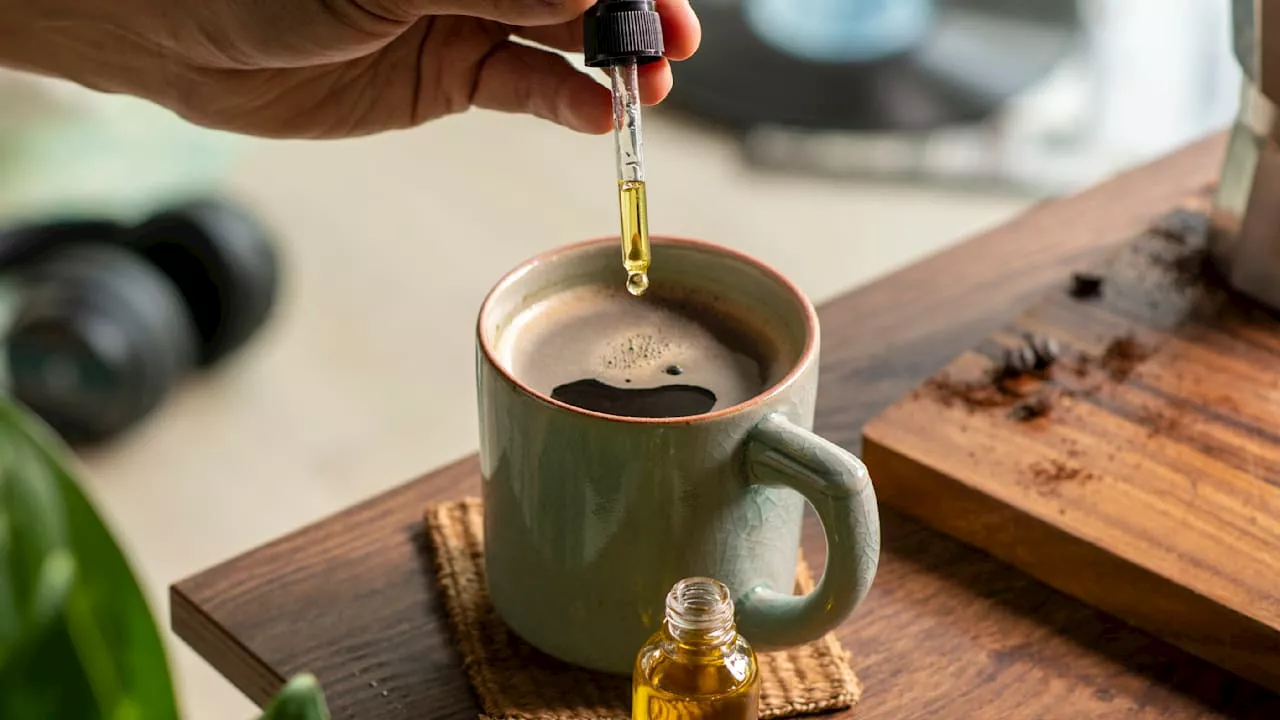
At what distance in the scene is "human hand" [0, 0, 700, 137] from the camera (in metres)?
0.85

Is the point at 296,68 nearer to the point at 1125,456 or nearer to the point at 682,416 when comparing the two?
the point at 682,416

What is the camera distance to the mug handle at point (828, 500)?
617mm

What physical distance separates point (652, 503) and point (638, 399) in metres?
0.06

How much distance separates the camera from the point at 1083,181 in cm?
228

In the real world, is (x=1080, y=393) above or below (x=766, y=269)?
below

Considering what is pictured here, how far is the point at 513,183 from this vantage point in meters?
2.40

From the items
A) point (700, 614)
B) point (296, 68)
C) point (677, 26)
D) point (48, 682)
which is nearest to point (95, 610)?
point (48, 682)

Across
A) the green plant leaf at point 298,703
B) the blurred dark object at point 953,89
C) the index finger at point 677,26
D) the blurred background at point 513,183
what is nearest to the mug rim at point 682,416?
the index finger at point 677,26

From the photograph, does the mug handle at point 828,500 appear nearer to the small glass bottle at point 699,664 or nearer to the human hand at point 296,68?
the small glass bottle at point 699,664

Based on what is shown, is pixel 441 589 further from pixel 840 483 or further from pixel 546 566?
pixel 840 483

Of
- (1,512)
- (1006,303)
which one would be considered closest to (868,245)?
(1006,303)

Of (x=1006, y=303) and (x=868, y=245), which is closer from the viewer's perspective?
(x=1006, y=303)

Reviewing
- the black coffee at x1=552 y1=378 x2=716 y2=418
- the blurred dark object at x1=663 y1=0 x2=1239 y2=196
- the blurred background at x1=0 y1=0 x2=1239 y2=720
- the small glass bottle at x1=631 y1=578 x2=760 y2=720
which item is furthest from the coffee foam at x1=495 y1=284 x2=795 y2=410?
the blurred dark object at x1=663 y1=0 x2=1239 y2=196

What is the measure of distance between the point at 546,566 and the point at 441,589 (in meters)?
0.12
